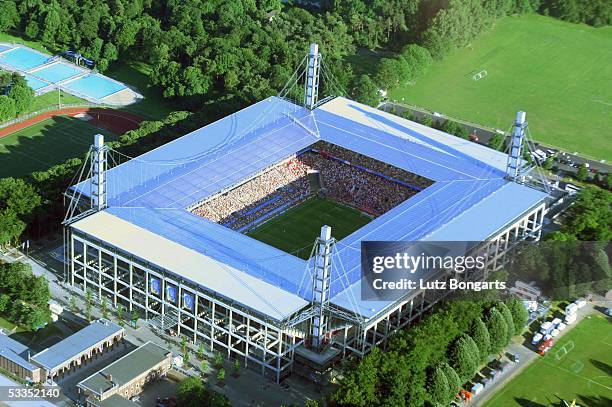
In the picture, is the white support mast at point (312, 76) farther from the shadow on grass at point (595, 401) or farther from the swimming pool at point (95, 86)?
the shadow on grass at point (595, 401)

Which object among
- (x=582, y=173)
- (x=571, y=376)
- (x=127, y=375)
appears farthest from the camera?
(x=582, y=173)

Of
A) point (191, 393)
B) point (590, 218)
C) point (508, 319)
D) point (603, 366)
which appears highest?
point (590, 218)

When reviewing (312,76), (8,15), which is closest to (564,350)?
(312,76)

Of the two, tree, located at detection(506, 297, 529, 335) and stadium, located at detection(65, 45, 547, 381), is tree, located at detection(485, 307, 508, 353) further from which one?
stadium, located at detection(65, 45, 547, 381)

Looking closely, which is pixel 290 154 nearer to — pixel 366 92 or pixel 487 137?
pixel 366 92

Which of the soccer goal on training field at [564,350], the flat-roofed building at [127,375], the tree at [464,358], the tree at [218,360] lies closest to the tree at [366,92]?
the soccer goal on training field at [564,350]

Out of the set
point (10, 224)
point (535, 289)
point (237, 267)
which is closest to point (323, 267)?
point (237, 267)

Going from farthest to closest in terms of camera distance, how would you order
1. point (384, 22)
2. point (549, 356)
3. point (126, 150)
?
point (384, 22), point (126, 150), point (549, 356)

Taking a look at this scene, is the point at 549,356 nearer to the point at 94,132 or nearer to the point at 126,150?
the point at 126,150
